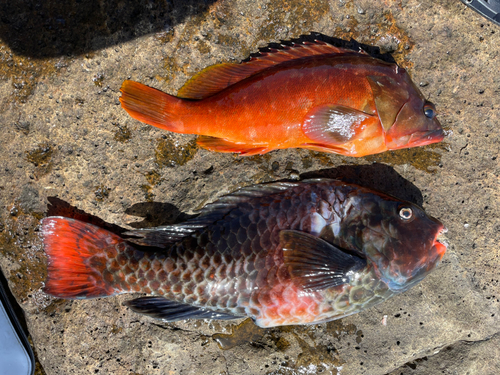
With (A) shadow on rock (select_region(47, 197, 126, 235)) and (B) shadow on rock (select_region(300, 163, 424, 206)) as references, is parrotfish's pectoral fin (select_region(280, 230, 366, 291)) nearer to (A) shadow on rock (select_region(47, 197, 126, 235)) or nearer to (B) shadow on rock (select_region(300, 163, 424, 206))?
(B) shadow on rock (select_region(300, 163, 424, 206))

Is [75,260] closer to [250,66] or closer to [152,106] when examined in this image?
[152,106]

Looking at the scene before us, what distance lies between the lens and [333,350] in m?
2.86

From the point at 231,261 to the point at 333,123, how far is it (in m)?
1.21

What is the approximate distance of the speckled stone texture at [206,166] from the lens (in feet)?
8.49

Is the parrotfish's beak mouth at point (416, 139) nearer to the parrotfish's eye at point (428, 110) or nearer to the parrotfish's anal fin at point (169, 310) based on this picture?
the parrotfish's eye at point (428, 110)

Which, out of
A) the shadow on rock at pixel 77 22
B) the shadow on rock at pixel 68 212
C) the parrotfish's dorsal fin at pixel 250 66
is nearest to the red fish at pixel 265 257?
the shadow on rock at pixel 68 212

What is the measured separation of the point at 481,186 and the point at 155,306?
2.76 m

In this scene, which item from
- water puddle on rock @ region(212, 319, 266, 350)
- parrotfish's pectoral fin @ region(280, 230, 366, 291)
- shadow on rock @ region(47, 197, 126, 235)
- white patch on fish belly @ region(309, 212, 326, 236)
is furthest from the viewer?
water puddle on rock @ region(212, 319, 266, 350)

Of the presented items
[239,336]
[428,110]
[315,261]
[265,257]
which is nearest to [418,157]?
[428,110]

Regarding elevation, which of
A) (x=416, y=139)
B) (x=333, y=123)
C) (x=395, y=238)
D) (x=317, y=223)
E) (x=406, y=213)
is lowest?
(x=317, y=223)

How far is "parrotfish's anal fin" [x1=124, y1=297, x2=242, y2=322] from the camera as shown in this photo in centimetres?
253

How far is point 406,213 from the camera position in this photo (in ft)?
7.85

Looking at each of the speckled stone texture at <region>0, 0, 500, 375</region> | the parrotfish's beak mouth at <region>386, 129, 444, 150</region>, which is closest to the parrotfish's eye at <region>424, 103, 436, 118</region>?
the parrotfish's beak mouth at <region>386, 129, 444, 150</region>

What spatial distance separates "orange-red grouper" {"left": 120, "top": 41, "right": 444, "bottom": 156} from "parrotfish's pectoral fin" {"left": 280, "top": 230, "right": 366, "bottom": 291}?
0.69m
